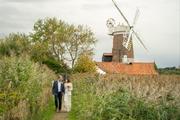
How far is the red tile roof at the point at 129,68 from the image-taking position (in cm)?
Result: 8198

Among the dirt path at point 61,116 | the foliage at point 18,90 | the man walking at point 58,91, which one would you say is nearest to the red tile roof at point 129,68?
the man walking at point 58,91

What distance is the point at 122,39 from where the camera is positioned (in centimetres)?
8400

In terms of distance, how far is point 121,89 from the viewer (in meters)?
20.3

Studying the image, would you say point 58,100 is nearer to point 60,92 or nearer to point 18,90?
point 60,92

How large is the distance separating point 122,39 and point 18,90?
63.9m

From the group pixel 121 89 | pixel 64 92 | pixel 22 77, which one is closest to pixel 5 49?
pixel 64 92

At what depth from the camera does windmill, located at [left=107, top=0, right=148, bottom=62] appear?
8169cm

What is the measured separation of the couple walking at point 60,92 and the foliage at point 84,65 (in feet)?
143

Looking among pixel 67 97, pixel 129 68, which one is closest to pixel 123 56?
pixel 129 68

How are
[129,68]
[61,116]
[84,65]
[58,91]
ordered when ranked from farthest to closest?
[129,68]
[84,65]
[58,91]
[61,116]

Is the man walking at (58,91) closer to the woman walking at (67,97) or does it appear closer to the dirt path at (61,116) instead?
the woman walking at (67,97)

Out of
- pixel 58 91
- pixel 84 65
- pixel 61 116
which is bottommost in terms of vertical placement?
pixel 61 116

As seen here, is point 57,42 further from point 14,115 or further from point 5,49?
point 14,115

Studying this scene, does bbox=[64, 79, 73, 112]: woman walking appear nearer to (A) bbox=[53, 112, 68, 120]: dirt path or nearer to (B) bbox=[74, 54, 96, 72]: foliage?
(A) bbox=[53, 112, 68, 120]: dirt path
